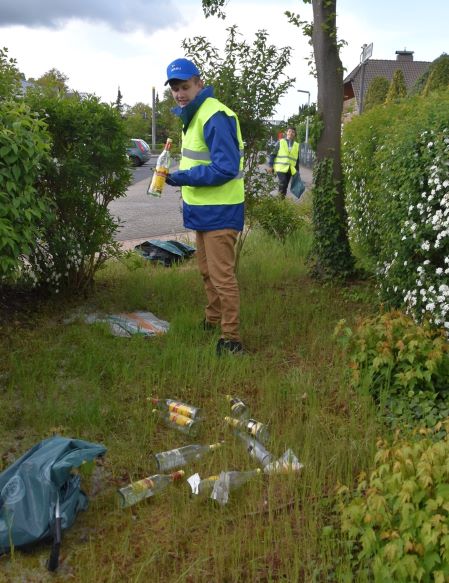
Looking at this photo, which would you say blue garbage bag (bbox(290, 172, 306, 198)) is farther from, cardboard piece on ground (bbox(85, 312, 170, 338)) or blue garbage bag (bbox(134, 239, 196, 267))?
cardboard piece on ground (bbox(85, 312, 170, 338))

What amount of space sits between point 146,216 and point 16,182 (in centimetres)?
973

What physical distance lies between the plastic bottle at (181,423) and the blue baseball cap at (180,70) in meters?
2.28

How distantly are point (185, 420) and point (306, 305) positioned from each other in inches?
100.0

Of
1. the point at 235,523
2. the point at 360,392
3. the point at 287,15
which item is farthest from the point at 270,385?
the point at 287,15

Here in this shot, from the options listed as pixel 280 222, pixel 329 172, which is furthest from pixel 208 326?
pixel 280 222

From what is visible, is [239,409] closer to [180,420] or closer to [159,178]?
[180,420]

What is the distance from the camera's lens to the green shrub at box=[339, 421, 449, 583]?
2176 mm

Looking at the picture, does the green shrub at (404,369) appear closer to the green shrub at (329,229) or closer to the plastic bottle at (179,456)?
the plastic bottle at (179,456)

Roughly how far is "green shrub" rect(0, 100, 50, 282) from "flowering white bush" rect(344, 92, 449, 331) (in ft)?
8.00

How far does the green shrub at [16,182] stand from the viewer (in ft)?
13.3

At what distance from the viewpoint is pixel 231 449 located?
3391mm

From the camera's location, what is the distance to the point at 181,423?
145 inches

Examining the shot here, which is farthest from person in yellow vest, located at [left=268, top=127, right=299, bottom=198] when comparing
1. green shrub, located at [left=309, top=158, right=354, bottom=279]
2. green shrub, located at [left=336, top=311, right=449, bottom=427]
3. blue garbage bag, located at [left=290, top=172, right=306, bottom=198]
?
green shrub, located at [left=336, top=311, right=449, bottom=427]

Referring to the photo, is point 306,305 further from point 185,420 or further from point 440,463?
point 440,463
